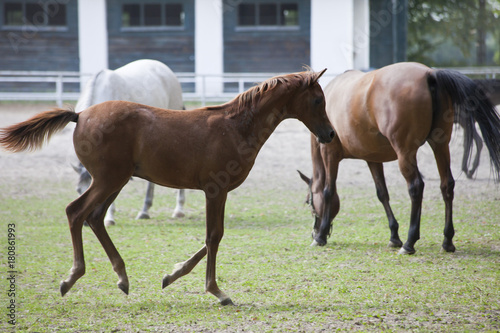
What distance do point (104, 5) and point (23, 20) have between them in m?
3.51

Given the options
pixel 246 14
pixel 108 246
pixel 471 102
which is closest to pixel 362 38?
pixel 246 14

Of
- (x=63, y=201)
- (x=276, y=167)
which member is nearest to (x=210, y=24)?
(x=276, y=167)

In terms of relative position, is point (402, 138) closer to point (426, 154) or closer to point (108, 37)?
point (426, 154)

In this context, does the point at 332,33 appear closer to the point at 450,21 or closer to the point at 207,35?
the point at 207,35

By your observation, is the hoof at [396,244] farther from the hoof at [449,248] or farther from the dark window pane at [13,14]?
the dark window pane at [13,14]

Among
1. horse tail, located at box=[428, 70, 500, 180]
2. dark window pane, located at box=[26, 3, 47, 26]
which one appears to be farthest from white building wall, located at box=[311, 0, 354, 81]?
horse tail, located at box=[428, 70, 500, 180]

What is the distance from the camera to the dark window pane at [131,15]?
22.7 metres

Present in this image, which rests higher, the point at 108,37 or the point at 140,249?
the point at 108,37

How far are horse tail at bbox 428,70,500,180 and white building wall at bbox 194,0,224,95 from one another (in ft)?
54.1

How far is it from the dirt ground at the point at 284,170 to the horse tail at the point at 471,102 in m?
3.77

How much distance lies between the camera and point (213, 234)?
4680mm

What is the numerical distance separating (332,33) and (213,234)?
18477 millimetres

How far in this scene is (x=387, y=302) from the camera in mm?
4691

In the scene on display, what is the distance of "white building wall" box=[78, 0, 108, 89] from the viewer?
2227cm
